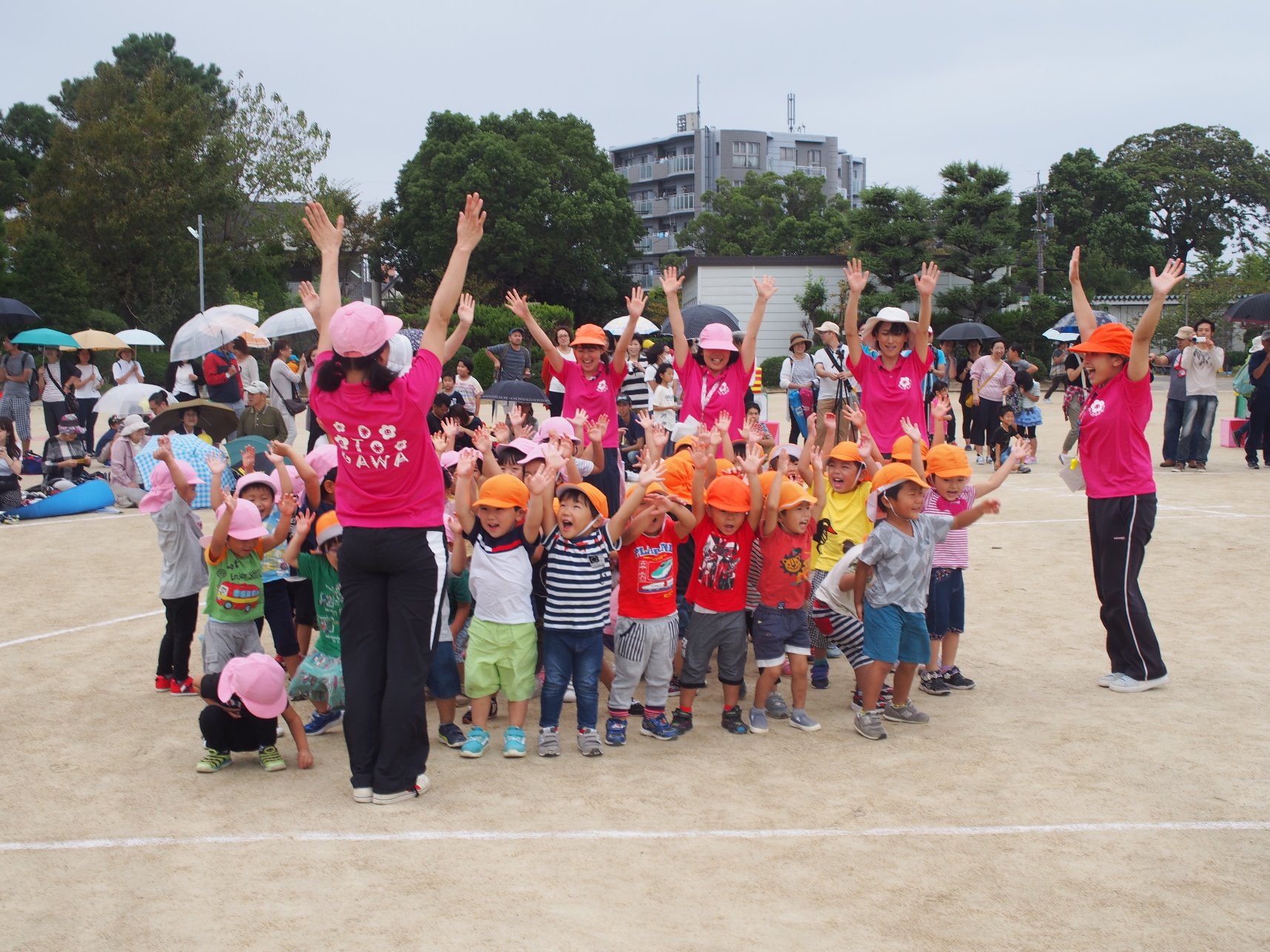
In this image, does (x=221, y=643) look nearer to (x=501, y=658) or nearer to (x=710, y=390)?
(x=501, y=658)

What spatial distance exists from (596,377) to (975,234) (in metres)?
36.0

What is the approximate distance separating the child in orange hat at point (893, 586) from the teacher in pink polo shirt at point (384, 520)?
2.21m

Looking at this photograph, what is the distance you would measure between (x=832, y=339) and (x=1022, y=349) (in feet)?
91.8

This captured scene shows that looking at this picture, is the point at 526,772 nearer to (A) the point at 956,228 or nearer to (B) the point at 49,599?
(B) the point at 49,599

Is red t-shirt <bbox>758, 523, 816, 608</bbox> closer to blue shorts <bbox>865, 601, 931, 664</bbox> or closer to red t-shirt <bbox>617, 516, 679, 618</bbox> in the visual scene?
blue shorts <bbox>865, 601, 931, 664</bbox>

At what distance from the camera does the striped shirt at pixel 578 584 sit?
5457mm

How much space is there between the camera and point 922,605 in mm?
5797

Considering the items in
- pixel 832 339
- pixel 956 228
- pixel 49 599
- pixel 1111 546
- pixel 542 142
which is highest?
pixel 542 142

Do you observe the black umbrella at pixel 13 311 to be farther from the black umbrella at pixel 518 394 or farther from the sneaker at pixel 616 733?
the sneaker at pixel 616 733

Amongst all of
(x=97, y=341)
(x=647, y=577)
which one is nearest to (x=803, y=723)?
(x=647, y=577)

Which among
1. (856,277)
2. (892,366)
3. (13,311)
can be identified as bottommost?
(892,366)

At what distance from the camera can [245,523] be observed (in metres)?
5.75

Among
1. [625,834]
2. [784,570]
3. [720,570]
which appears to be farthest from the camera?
[784,570]

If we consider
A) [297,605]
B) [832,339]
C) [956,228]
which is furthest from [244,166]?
[297,605]
